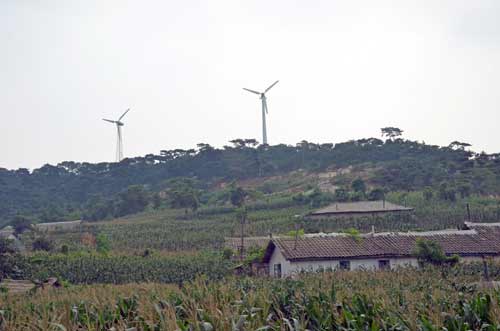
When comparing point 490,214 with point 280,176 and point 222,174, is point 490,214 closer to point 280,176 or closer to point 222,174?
point 280,176

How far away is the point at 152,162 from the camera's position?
119625 millimetres

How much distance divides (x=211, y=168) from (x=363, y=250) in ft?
239

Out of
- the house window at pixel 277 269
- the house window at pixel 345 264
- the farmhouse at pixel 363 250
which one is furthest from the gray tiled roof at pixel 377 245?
the house window at pixel 277 269

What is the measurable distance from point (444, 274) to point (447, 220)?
27582mm

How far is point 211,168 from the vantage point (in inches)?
4306

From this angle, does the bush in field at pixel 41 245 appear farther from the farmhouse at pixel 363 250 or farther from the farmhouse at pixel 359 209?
the farmhouse at pixel 363 250

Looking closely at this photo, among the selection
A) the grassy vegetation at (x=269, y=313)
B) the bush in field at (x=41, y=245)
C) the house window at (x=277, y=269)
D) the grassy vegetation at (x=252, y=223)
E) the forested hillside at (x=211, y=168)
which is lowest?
the house window at (x=277, y=269)

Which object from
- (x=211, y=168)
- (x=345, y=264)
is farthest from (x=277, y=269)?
(x=211, y=168)

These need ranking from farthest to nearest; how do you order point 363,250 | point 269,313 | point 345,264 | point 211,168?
point 211,168, point 363,250, point 345,264, point 269,313

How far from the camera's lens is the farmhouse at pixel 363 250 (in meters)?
37.0

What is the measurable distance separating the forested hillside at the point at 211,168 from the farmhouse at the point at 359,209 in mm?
15948

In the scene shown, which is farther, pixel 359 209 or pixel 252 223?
pixel 252 223

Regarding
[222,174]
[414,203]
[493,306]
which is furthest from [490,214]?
[222,174]

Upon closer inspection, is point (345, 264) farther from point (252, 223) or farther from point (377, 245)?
point (252, 223)
